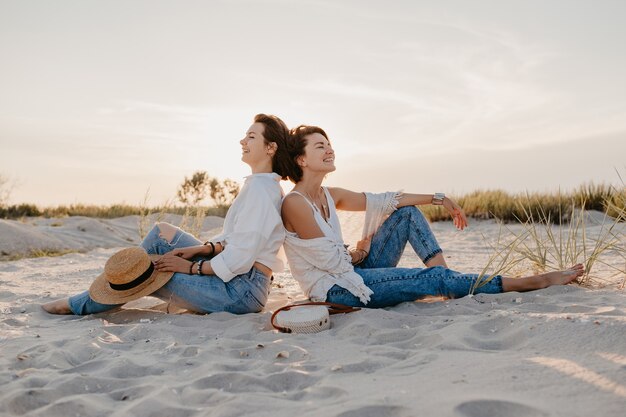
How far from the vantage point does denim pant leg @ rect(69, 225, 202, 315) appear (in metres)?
4.49

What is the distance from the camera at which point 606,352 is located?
2.75 m

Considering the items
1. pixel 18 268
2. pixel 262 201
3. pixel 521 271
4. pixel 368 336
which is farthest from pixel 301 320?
pixel 18 268

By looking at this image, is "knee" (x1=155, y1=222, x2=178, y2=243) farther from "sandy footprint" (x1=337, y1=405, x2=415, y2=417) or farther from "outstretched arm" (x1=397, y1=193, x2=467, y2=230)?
"sandy footprint" (x1=337, y1=405, x2=415, y2=417)

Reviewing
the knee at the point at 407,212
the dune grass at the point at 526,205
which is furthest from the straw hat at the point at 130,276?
the dune grass at the point at 526,205

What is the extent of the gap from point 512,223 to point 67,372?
8.67 m

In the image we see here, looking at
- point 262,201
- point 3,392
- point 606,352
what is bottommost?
point 3,392

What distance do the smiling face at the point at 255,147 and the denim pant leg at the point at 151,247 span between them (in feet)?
2.41

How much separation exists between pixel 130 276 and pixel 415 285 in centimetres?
185

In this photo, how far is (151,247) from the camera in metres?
4.52

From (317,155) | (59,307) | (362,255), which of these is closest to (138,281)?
(59,307)

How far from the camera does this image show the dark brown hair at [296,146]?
4328mm

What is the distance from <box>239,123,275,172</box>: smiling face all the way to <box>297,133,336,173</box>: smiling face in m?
0.24

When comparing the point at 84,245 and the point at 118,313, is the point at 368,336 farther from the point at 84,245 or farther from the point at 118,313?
the point at 84,245

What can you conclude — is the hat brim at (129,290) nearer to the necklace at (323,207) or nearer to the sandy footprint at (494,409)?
the necklace at (323,207)
